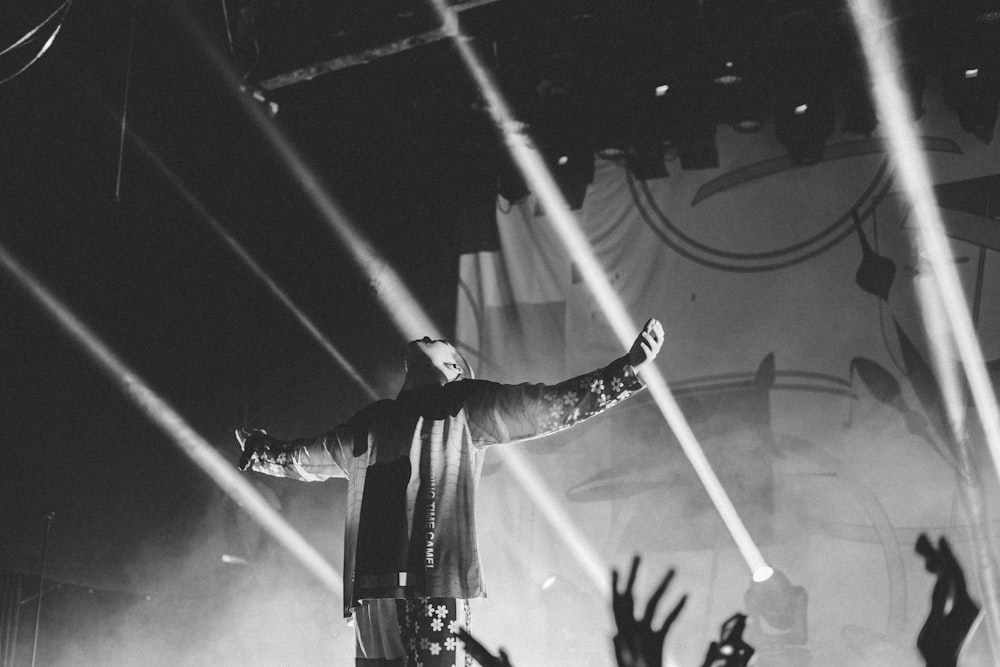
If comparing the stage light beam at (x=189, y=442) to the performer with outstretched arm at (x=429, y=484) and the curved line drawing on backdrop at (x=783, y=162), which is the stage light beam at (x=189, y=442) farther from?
the curved line drawing on backdrop at (x=783, y=162)

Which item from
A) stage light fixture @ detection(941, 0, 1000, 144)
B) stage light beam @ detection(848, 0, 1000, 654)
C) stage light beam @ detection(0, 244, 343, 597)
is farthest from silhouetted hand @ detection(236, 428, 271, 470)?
stage light fixture @ detection(941, 0, 1000, 144)

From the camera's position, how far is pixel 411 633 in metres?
2.60

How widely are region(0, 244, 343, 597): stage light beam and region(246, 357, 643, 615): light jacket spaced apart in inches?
108

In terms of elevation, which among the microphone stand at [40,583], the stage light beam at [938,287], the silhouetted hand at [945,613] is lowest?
the silhouetted hand at [945,613]

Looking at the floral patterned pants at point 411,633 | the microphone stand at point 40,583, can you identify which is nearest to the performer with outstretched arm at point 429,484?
the floral patterned pants at point 411,633

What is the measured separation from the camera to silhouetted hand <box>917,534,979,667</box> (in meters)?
0.86

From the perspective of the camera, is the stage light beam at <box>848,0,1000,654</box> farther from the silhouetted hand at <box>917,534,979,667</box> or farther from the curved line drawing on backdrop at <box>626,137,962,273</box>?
the silhouetted hand at <box>917,534,979,667</box>

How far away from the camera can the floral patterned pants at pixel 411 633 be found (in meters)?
2.56

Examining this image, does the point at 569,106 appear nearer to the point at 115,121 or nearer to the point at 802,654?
the point at 115,121

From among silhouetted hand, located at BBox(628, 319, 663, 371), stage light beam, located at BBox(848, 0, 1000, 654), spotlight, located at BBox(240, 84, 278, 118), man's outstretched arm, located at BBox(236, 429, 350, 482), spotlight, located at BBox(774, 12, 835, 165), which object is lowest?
man's outstretched arm, located at BBox(236, 429, 350, 482)

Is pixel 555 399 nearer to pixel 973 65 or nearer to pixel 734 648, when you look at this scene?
pixel 734 648

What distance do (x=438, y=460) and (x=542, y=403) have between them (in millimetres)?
355

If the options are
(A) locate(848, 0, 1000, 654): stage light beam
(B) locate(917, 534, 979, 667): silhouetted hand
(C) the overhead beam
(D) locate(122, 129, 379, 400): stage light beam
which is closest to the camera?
(B) locate(917, 534, 979, 667): silhouetted hand

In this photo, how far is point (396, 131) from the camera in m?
5.78
